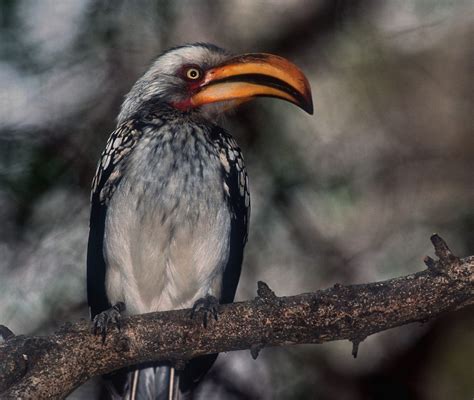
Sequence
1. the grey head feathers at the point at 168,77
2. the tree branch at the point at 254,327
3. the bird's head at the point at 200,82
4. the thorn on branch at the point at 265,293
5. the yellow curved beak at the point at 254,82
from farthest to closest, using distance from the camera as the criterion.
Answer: the grey head feathers at the point at 168,77 < the bird's head at the point at 200,82 < the yellow curved beak at the point at 254,82 < the thorn on branch at the point at 265,293 < the tree branch at the point at 254,327

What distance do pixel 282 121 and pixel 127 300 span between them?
1.32m

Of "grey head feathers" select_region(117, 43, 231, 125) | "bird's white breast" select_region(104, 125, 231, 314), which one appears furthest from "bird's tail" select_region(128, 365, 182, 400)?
"grey head feathers" select_region(117, 43, 231, 125)

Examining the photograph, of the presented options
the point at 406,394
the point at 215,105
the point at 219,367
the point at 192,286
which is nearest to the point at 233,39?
the point at 215,105

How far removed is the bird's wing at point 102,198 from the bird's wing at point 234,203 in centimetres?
49

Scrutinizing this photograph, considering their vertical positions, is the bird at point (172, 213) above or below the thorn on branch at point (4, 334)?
above

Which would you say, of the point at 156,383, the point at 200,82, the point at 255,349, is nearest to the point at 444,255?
the point at 255,349

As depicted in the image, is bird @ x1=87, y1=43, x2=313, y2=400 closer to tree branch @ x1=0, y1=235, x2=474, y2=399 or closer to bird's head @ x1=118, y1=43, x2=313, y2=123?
bird's head @ x1=118, y1=43, x2=313, y2=123

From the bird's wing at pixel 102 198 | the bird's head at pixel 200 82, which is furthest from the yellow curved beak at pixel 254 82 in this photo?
the bird's wing at pixel 102 198

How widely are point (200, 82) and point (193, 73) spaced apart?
9cm

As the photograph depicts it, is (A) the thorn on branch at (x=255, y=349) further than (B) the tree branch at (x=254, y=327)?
Yes

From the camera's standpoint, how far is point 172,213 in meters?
4.17

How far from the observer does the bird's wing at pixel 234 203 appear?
438cm

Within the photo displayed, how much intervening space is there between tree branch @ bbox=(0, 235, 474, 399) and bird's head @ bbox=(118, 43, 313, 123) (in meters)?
1.35

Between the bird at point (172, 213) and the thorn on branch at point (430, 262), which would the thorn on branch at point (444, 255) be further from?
the bird at point (172, 213)
